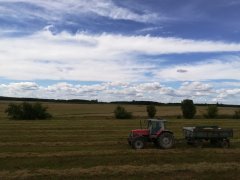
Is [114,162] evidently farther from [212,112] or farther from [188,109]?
[212,112]

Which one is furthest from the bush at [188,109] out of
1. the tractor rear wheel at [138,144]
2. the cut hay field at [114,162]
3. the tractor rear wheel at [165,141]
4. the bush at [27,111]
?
the tractor rear wheel at [138,144]

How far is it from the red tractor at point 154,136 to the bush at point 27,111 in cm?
5762

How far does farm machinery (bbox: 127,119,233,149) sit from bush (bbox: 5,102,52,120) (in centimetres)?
5762

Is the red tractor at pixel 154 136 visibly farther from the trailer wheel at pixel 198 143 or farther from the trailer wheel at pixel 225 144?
the trailer wheel at pixel 225 144

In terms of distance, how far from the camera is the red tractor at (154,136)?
23.9 metres

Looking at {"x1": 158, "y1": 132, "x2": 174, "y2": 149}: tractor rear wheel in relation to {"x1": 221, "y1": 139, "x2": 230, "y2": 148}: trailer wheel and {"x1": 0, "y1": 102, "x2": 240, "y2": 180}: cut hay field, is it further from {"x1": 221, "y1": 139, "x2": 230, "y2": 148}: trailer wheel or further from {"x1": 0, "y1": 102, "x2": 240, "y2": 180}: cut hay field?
{"x1": 221, "y1": 139, "x2": 230, "y2": 148}: trailer wheel

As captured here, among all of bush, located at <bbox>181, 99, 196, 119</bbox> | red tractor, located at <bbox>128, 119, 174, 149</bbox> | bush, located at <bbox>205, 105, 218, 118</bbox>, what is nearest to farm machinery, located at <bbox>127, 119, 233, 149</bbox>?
red tractor, located at <bbox>128, 119, 174, 149</bbox>

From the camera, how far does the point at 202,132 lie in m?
24.9

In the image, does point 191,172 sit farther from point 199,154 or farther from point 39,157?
point 39,157

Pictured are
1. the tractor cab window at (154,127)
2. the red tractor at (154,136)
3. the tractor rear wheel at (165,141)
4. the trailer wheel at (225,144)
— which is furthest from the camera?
the trailer wheel at (225,144)

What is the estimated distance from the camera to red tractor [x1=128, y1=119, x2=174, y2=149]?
23.9 m

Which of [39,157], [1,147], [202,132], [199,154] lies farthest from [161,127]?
[1,147]

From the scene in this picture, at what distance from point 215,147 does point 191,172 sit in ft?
29.7

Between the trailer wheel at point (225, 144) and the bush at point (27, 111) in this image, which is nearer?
the trailer wheel at point (225, 144)
